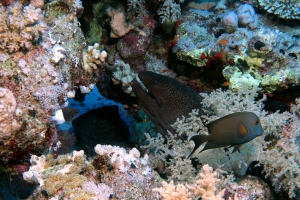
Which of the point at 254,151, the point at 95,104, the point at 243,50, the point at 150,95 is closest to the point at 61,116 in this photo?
the point at 150,95

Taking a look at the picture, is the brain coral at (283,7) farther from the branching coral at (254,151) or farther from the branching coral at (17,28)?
the branching coral at (17,28)

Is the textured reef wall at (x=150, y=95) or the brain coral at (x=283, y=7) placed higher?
the brain coral at (x=283, y=7)

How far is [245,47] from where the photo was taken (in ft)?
13.7

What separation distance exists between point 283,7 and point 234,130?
425cm

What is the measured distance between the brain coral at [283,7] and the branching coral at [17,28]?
15.2ft

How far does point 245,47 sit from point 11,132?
3683 mm

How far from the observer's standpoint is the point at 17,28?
105 inches

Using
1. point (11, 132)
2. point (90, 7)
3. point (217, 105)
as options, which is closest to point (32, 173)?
point (11, 132)

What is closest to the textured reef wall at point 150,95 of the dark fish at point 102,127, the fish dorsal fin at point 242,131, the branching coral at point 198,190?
the branching coral at point 198,190

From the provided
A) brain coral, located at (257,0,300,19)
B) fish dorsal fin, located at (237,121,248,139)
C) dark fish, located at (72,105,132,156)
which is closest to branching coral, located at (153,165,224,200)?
fish dorsal fin, located at (237,121,248,139)

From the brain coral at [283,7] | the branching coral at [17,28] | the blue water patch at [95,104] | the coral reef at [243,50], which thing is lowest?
the blue water patch at [95,104]

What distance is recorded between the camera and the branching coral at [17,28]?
2619 millimetres

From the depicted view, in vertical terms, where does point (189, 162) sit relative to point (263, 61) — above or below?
below

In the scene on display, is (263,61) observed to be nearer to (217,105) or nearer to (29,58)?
(217,105)
